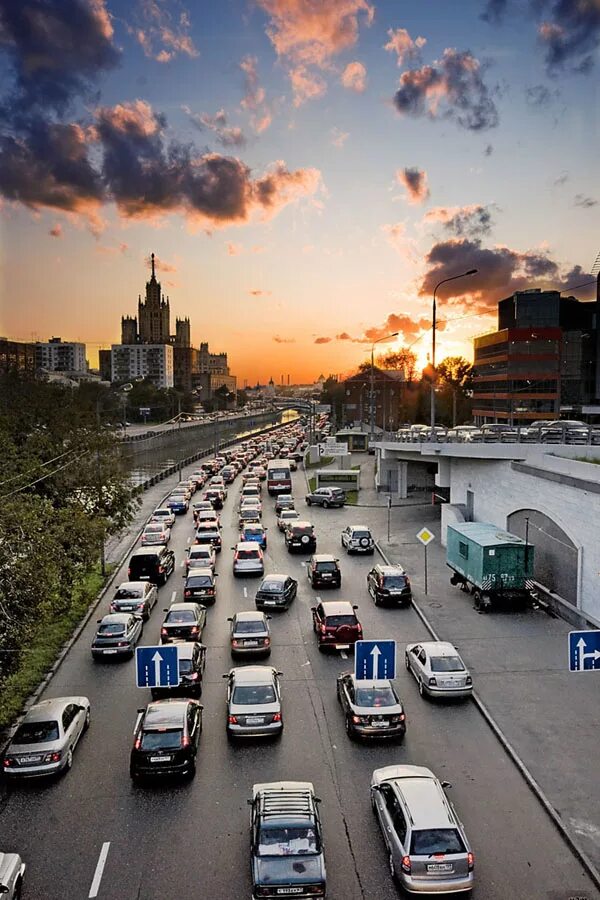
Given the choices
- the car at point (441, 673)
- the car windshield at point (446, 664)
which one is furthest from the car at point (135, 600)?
the car windshield at point (446, 664)

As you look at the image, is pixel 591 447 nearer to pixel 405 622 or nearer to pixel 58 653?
pixel 405 622

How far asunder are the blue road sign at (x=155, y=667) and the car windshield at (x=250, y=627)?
5.91 meters

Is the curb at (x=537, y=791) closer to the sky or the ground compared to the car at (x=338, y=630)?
closer to the ground

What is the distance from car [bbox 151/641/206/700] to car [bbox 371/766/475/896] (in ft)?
24.8

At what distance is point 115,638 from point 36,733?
623 centimetres

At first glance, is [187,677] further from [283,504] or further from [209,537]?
[283,504]

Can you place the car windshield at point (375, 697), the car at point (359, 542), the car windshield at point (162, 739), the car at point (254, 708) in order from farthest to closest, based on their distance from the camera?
the car at point (359, 542)
the car windshield at point (375, 697)
the car at point (254, 708)
the car windshield at point (162, 739)

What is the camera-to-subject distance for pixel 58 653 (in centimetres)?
2084

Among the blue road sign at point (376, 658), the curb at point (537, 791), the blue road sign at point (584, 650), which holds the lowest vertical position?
the curb at point (537, 791)

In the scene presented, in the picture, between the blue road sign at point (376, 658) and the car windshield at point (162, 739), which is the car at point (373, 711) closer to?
the blue road sign at point (376, 658)

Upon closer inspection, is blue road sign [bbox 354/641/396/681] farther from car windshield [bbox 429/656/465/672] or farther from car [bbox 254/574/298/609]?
car [bbox 254/574/298/609]

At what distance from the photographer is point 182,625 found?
20.6 m

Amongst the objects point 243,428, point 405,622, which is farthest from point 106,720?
point 243,428

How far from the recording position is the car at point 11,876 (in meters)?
9.45
